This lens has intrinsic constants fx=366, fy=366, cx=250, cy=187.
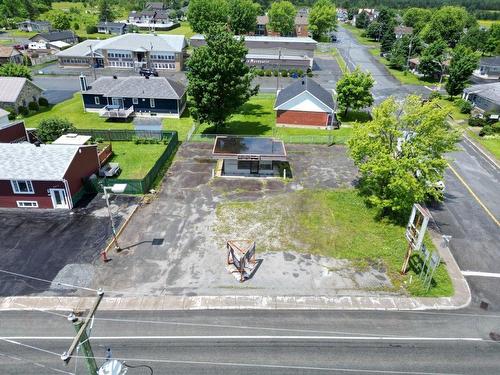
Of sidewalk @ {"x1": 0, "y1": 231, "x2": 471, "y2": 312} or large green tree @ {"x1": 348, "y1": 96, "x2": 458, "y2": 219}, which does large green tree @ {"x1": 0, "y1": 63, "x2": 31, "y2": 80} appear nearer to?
sidewalk @ {"x1": 0, "y1": 231, "x2": 471, "y2": 312}

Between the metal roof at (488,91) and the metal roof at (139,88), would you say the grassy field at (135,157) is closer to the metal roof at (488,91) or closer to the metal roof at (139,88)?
the metal roof at (139,88)

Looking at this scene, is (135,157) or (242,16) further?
(242,16)

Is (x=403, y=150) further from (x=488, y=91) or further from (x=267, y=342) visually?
(x=488, y=91)

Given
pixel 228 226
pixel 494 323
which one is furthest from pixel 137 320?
pixel 494 323

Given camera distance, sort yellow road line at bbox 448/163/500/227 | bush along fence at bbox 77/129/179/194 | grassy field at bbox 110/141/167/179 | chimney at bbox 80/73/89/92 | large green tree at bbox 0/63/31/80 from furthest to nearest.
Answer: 1. large green tree at bbox 0/63/31/80
2. chimney at bbox 80/73/89/92
3. grassy field at bbox 110/141/167/179
4. bush along fence at bbox 77/129/179/194
5. yellow road line at bbox 448/163/500/227

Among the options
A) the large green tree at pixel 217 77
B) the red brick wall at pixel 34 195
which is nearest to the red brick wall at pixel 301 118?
the large green tree at pixel 217 77

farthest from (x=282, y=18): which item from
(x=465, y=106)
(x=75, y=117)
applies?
(x=75, y=117)

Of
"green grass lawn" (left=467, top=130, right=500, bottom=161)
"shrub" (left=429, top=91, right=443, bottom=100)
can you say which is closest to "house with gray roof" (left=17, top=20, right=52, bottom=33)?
"shrub" (left=429, top=91, right=443, bottom=100)

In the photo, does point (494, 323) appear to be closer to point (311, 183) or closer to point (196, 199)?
point (311, 183)
